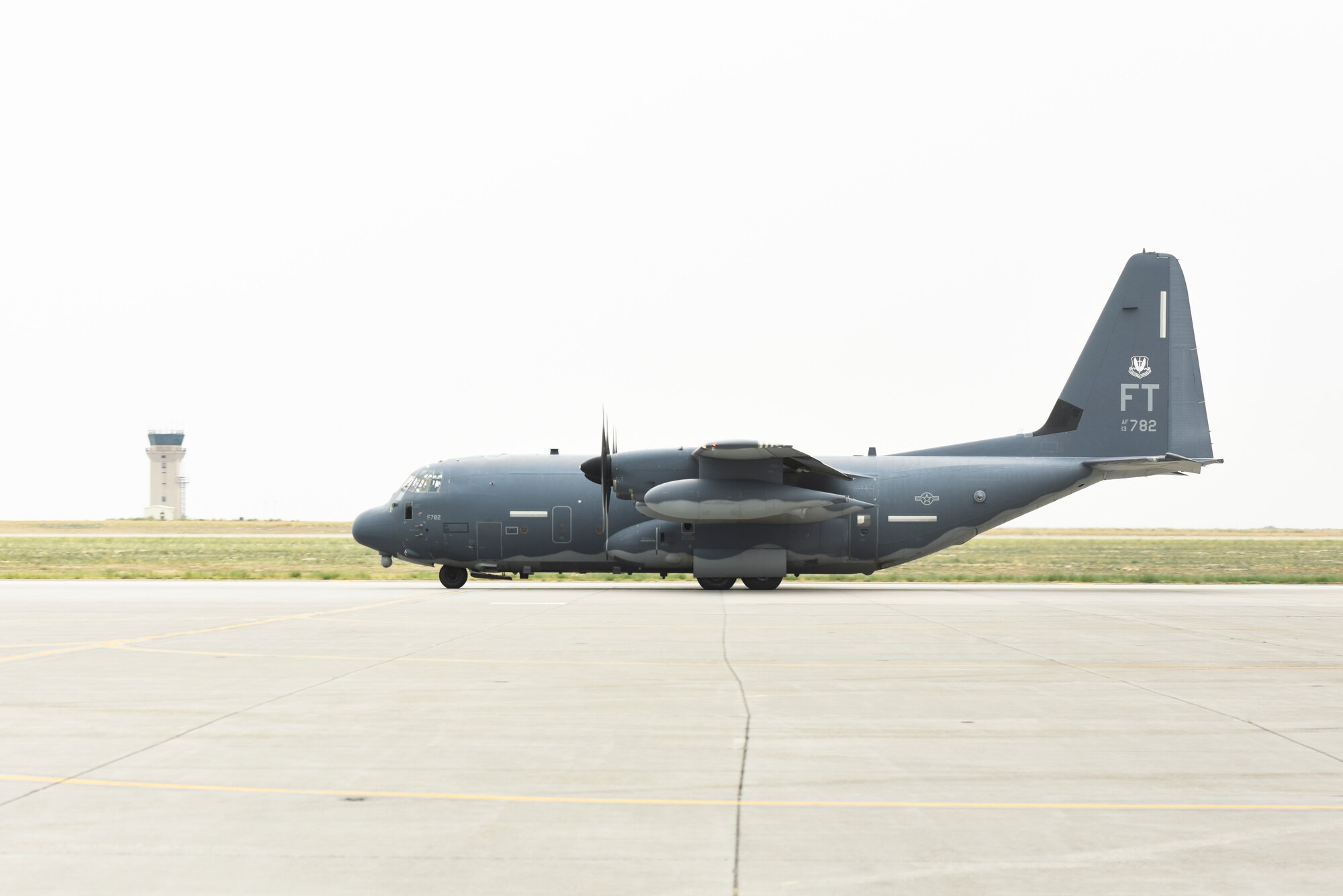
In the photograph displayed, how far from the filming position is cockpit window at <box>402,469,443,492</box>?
1377 inches

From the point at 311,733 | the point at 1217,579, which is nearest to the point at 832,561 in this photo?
the point at 1217,579

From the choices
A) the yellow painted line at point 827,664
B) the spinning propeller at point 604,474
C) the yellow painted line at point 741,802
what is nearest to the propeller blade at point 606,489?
the spinning propeller at point 604,474

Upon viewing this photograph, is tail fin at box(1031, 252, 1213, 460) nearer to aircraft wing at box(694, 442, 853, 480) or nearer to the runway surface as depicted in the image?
aircraft wing at box(694, 442, 853, 480)

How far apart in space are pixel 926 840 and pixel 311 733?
5852mm

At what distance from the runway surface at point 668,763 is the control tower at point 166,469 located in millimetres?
170889

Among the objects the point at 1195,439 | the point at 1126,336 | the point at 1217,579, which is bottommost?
the point at 1217,579

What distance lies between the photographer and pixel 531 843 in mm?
6773

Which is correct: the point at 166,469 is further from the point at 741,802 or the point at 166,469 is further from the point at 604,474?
the point at 741,802

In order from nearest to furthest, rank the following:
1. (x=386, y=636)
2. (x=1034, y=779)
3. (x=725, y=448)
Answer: (x=1034, y=779)
(x=386, y=636)
(x=725, y=448)

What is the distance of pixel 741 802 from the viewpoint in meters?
7.78

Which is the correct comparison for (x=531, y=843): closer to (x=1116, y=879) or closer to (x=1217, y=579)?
(x=1116, y=879)

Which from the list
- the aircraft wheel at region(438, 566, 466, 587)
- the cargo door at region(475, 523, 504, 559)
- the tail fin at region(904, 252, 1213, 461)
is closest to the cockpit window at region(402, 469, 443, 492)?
the cargo door at region(475, 523, 504, 559)

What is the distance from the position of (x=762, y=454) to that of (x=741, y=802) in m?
23.7

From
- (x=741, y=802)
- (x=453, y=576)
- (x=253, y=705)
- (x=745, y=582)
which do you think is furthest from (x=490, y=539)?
(x=741, y=802)
